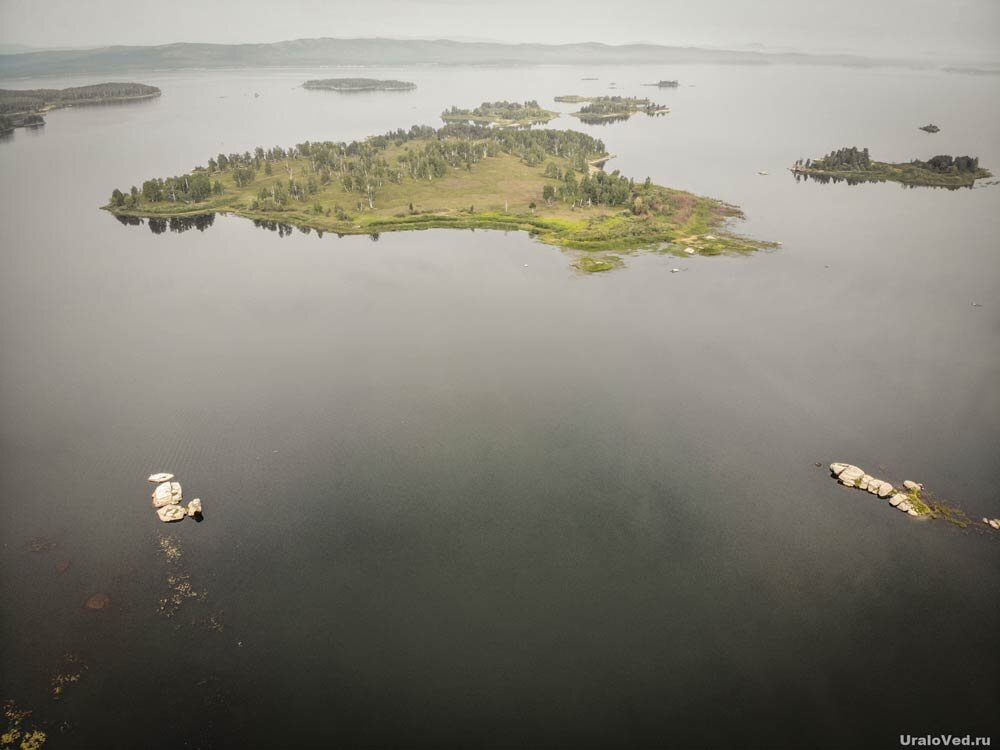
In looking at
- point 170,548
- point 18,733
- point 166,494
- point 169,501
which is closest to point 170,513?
point 169,501

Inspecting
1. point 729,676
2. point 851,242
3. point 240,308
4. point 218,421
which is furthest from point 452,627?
point 851,242

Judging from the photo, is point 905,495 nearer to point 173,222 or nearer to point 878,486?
point 878,486

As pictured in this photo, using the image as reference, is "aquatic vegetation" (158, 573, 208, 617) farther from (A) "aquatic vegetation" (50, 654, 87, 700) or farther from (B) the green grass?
(B) the green grass

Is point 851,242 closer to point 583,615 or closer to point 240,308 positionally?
point 583,615

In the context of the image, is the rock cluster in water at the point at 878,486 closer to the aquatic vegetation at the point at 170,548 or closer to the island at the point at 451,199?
the island at the point at 451,199

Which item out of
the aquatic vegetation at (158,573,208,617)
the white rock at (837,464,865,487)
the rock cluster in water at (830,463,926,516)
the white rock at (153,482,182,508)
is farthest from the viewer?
the white rock at (837,464,865,487)

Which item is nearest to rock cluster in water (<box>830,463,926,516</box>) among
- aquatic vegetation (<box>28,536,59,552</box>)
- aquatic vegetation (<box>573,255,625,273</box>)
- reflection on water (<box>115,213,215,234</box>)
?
aquatic vegetation (<box>573,255,625,273</box>)

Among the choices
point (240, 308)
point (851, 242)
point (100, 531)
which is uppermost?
point (851, 242)

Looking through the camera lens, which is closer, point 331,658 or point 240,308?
point 331,658
